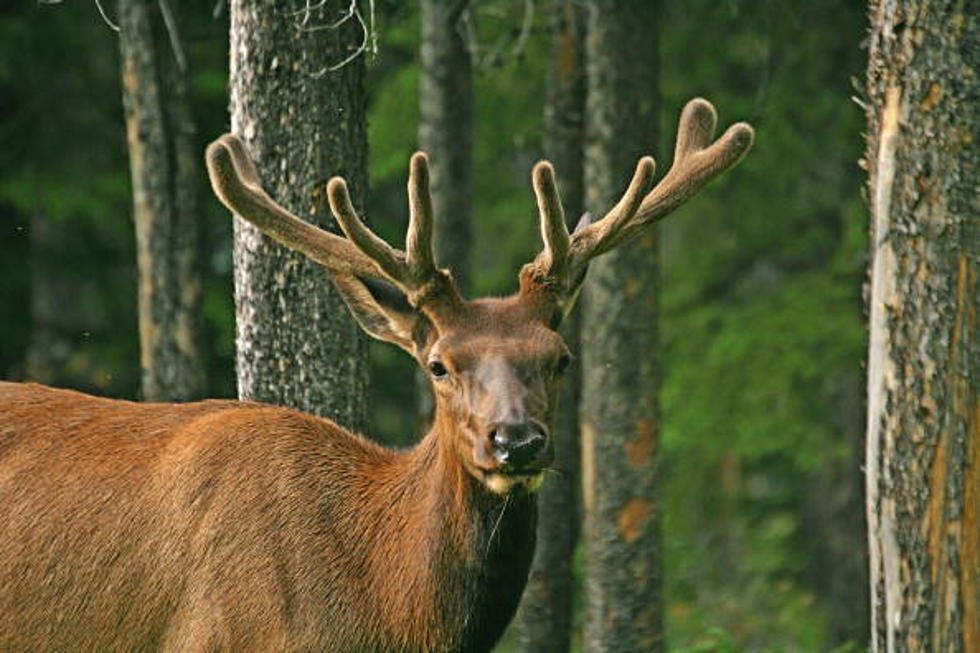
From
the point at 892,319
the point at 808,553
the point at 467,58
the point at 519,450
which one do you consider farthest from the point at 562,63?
the point at 808,553

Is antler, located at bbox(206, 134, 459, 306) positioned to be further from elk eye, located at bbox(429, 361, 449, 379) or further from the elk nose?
the elk nose

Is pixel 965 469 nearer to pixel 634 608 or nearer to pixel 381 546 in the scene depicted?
pixel 381 546

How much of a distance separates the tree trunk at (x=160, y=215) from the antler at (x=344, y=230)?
10.5 feet

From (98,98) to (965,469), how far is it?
10180 mm

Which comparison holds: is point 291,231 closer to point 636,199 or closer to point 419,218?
point 419,218

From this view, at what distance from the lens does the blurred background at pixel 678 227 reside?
1306 cm

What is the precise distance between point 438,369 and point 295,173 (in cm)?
146

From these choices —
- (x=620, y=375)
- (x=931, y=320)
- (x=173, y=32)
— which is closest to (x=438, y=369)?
(x=931, y=320)

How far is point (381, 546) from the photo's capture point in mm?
6660

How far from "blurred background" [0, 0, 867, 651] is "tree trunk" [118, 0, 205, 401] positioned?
1224 millimetres

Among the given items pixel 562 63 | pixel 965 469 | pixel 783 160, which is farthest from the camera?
pixel 783 160

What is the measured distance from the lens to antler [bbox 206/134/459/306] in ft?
21.6

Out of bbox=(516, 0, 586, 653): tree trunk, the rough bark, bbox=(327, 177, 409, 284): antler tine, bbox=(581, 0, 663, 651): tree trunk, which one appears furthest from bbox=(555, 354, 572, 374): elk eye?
the rough bark

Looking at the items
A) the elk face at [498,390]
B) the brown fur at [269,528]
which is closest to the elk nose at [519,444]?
the elk face at [498,390]
